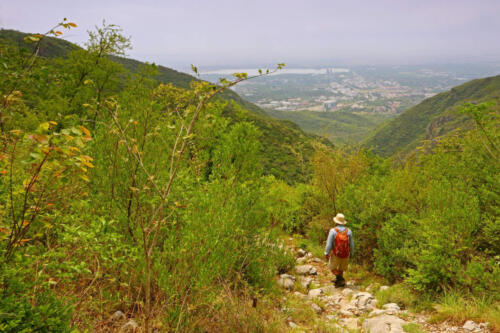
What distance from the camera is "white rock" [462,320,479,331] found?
146 inches

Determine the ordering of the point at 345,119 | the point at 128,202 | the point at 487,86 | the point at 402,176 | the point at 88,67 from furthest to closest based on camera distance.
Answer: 1. the point at 345,119
2. the point at 487,86
3. the point at 88,67
4. the point at 402,176
5. the point at 128,202

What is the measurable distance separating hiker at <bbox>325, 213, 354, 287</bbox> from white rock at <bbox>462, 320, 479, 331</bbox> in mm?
2508

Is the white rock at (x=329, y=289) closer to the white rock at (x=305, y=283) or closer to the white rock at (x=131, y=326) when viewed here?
the white rock at (x=305, y=283)

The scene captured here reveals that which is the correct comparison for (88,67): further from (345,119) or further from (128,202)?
(345,119)

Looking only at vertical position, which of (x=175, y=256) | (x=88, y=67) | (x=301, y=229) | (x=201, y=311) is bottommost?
(x=301, y=229)

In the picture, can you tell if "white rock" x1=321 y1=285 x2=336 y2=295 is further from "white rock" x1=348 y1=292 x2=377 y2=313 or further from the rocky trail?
"white rock" x1=348 y1=292 x2=377 y2=313

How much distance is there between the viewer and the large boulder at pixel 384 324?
3.88 metres

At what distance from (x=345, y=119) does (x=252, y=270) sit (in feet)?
685

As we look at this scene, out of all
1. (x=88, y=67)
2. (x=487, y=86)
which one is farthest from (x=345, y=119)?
(x=88, y=67)

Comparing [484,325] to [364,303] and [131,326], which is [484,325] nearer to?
[364,303]

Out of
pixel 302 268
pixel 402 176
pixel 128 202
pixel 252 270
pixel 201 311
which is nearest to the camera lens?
pixel 201 311

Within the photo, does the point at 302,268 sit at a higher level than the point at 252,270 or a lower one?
lower

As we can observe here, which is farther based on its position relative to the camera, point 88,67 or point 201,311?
point 88,67

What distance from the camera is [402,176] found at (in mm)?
8391
